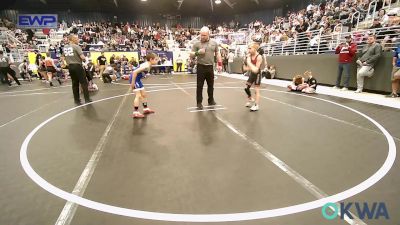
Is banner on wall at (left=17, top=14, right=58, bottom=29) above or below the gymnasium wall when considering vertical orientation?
above

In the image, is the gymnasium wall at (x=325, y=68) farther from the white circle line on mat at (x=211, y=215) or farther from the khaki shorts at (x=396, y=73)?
the white circle line on mat at (x=211, y=215)

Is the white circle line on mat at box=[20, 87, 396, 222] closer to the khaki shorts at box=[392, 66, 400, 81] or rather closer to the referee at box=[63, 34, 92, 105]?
the referee at box=[63, 34, 92, 105]

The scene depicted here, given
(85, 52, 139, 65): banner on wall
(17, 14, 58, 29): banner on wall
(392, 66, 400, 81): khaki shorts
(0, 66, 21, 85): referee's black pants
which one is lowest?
(0, 66, 21, 85): referee's black pants

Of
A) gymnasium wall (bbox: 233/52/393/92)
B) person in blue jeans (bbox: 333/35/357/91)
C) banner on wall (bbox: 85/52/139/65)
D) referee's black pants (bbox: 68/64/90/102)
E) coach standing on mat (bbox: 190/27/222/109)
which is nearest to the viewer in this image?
coach standing on mat (bbox: 190/27/222/109)

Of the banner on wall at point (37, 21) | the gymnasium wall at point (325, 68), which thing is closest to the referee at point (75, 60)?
the gymnasium wall at point (325, 68)

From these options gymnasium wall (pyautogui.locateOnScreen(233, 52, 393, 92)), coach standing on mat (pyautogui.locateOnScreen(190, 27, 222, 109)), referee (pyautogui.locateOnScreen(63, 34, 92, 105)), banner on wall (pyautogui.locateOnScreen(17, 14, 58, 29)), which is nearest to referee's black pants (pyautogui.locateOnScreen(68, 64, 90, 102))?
referee (pyautogui.locateOnScreen(63, 34, 92, 105))

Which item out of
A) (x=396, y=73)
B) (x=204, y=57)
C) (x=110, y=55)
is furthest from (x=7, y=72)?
(x=396, y=73)

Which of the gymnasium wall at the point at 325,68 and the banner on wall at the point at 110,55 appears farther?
the banner on wall at the point at 110,55

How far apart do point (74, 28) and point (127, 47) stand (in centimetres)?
563

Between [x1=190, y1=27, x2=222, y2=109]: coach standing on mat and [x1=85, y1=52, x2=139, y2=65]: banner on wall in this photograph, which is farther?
[x1=85, y1=52, x2=139, y2=65]: banner on wall

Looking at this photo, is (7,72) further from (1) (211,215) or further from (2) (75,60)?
(1) (211,215)

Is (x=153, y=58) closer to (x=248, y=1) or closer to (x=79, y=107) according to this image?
(x=79, y=107)

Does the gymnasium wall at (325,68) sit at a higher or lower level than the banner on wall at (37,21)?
lower

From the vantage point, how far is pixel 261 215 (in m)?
2.09
